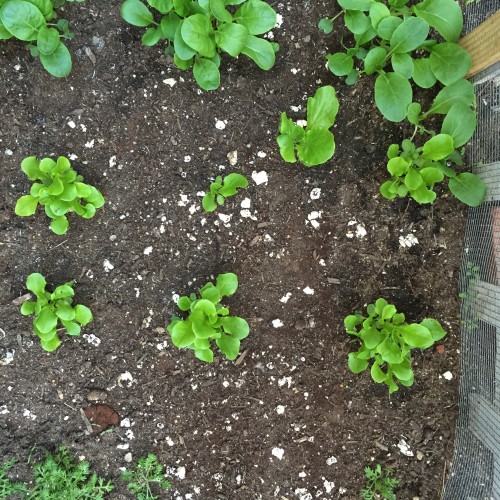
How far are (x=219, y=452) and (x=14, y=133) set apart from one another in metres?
1.54

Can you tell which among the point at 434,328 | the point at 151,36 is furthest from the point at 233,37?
the point at 434,328

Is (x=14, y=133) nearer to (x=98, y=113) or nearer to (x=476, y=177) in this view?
(x=98, y=113)

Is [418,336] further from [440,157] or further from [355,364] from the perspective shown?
[440,157]

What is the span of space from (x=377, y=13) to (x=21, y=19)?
1.28 meters

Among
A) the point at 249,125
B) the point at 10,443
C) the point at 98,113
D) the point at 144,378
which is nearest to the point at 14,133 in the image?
the point at 98,113

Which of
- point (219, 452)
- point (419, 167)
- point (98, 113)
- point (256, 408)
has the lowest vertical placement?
point (219, 452)

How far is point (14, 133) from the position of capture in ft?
6.51

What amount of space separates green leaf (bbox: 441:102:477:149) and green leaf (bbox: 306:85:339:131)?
0.42 metres

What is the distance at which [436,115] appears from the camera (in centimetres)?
202

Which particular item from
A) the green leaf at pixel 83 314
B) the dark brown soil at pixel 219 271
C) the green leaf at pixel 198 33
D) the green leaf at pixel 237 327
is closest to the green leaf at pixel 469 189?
the dark brown soil at pixel 219 271

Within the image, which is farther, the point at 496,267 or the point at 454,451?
the point at 454,451

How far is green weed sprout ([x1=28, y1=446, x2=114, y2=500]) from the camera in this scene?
6.59 feet

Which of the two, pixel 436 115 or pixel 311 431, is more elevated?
pixel 436 115

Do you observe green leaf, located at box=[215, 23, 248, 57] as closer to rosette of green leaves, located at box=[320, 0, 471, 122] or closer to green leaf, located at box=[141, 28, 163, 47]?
green leaf, located at box=[141, 28, 163, 47]
